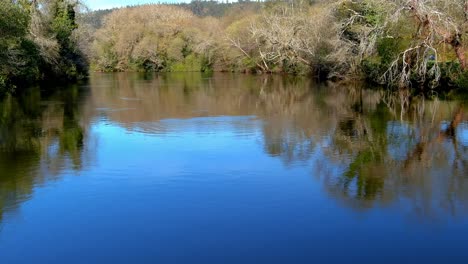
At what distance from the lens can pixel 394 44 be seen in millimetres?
29250

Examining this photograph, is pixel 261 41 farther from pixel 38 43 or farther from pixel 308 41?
pixel 38 43

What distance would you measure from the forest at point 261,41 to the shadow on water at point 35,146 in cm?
723

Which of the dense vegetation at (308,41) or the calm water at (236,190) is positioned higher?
the dense vegetation at (308,41)

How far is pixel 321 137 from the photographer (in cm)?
1437

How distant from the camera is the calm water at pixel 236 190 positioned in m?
6.88

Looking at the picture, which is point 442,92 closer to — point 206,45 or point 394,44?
point 394,44

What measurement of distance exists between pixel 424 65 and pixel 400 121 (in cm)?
809

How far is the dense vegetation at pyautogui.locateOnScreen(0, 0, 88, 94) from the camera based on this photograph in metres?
26.8

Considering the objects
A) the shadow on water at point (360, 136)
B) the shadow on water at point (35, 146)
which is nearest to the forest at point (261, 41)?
the shadow on water at point (360, 136)

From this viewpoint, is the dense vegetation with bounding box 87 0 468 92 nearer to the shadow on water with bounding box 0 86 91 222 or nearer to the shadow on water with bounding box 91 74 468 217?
the shadow on water with bounding box 91 74 468 217

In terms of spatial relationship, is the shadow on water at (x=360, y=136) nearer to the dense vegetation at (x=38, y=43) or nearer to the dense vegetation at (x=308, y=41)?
the dense vegetation at (x=308, y=41)

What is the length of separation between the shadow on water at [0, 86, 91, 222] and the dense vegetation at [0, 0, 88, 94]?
4874 mm

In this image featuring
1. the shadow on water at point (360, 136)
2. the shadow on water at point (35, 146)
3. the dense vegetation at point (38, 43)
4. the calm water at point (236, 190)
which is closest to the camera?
the calm water at point (236, 190)

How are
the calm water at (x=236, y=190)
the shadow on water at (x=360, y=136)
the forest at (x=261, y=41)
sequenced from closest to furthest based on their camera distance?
1. the calm water at (x=236, y=190)
2. the shadow on water at (x=360, y=136)
3. the forest at (x=261, y=41)
